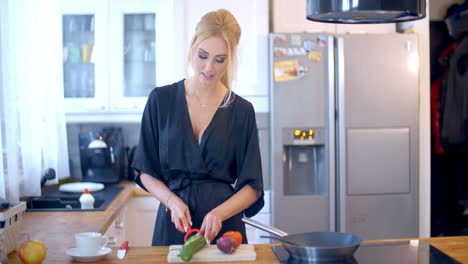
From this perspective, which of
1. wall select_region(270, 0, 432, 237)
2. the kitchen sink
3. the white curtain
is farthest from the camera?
wall select_region(270, 0, 432, 237)

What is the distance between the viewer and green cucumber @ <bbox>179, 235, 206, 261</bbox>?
5.64ft

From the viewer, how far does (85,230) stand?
2332mm

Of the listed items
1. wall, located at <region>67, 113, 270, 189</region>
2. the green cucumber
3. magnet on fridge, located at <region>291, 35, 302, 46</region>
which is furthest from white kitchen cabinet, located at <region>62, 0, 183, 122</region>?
the green cucumber

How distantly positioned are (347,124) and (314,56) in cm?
45

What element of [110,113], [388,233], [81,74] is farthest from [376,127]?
[81,74]

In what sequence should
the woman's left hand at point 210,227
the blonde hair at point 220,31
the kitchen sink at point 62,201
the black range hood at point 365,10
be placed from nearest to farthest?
1. the black range hood at point 365,10
2. the woman's left hand at point 210,227
3. the blonde hair at point 220,31
4. the kitchen sink at point 62,201

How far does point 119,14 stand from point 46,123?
2.72 feet

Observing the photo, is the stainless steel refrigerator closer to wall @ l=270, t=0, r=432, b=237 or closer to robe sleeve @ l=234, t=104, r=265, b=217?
wall @ l=270, t=0, r=432, b=237

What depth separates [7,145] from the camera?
2.50 metres

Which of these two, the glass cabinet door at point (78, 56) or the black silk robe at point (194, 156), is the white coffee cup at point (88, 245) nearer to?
the black silk robe at point (194, 156)

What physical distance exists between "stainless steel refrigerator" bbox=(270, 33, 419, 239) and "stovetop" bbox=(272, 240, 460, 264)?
145cm

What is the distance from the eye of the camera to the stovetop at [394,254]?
1.78 meters

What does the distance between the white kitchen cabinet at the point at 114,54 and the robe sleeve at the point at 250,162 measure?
146cm

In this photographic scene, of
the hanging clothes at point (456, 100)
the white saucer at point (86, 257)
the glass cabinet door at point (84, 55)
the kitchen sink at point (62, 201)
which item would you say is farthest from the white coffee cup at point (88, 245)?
the hanging clothes at point (456, 100)
